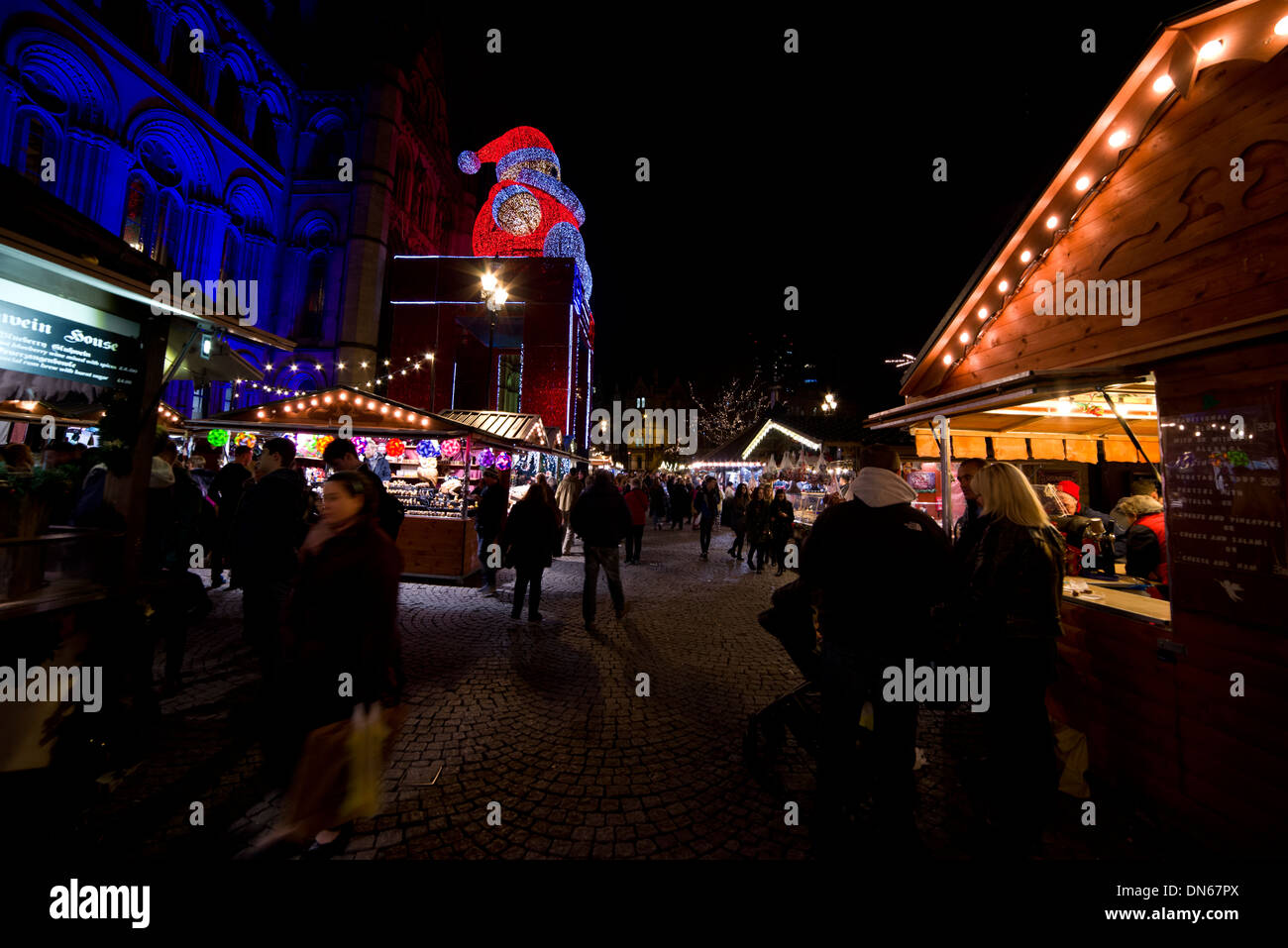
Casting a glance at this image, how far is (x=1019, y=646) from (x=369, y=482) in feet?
13.1

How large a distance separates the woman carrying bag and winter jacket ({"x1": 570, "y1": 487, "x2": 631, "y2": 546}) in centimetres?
405

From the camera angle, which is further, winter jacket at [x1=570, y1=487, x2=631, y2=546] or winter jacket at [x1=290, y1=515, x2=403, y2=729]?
winter jacket at [x1=570, y1=487, x2=631, y2=546]

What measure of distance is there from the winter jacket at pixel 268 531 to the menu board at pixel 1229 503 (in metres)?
6.75

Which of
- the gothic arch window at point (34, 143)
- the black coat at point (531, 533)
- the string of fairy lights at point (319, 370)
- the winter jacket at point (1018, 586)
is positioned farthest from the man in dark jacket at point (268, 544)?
the gothic arch window at point (34, 143)

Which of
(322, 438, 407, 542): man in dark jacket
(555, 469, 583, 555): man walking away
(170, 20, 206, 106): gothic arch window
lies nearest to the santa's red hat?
(170, 20, 206, 106): gothic arch window

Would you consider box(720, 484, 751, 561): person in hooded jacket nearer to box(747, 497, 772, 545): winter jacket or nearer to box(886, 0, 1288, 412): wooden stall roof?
box(747, 497, 772, 545): winter jacket

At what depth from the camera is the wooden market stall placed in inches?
101

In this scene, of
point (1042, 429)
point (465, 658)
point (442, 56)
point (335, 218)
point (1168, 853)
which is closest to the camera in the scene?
point (1168, 853)

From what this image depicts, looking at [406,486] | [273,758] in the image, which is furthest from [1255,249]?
[406,486]

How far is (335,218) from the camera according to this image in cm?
2312

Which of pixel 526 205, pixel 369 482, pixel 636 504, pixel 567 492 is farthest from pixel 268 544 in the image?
pixel 526 205

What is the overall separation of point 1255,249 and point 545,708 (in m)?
5.97

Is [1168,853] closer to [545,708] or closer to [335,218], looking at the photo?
[545,708]

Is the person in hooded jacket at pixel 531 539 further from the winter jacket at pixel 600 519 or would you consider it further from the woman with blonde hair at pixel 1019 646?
the woman with blonde hair at pixel 1019 646
